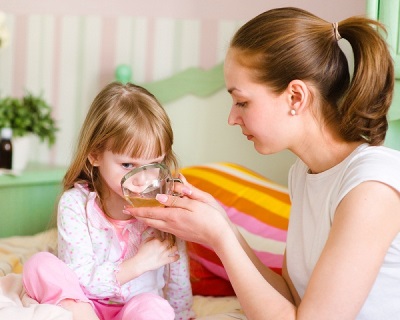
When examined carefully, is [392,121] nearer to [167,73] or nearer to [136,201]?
[136,201]

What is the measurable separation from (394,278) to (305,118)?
34 cm

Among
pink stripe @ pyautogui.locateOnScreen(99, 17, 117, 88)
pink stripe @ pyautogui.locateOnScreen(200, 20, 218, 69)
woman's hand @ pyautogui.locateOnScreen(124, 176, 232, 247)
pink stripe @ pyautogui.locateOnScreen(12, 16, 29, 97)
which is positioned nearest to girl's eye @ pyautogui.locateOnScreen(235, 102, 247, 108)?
woman's hand @ pyautogui.locateOnScreen(124, 176, 232, 247)

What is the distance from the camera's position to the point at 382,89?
1.27 meters

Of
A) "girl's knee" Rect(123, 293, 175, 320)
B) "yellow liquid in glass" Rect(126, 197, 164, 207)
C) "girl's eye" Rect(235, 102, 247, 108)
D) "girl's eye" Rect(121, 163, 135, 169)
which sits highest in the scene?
"girl's eye" Rect(235, 102, 247, 108)

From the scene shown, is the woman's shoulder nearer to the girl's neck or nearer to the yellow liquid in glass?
the yellow liquid in glass

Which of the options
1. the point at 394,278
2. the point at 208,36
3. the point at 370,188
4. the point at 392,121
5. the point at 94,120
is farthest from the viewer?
the point at 208,36

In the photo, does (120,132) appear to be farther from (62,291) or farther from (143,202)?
(62,291)

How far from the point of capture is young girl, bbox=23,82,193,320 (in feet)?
4.52

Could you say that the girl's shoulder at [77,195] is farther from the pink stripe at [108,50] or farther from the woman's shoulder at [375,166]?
the pink stripe at [108,50]

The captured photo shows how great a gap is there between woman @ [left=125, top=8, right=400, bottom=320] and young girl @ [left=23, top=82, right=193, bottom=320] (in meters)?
0.15

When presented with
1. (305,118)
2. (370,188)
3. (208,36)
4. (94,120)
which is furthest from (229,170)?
(370,188)

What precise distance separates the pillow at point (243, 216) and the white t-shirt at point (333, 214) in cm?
45

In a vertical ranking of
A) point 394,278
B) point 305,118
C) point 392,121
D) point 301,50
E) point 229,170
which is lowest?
point 229,170

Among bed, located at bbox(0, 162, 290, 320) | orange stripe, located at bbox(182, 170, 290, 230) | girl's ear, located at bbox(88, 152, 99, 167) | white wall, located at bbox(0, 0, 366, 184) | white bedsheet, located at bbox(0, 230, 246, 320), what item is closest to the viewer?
white bedsheet, located at bbox(0, 230, 246, 320)
